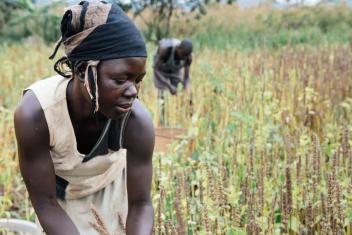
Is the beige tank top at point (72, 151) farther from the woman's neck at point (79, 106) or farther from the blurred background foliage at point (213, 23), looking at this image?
the blurred background foliage at point (213, 23)

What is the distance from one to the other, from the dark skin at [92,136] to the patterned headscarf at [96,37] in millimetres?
21

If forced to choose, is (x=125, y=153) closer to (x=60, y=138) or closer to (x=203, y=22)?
(x=60, y=138)

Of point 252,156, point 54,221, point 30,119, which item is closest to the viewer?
point 30,119

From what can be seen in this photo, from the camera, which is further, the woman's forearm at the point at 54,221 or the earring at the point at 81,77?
the woman's forearm at the point at 54,221

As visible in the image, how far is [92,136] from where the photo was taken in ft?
5.48

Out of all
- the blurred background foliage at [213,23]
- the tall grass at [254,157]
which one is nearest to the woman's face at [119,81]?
the tall grass at [254,157]

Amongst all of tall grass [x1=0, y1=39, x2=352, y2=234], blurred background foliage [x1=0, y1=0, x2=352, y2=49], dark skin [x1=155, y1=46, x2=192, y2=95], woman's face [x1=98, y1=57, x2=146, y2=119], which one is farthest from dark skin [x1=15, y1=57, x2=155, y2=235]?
blurred background foliage [x1=0, y1=0, x2=352, y2=49]

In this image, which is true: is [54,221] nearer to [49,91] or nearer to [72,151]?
[72,151]

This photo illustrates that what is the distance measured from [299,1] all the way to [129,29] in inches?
671

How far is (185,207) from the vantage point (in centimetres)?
213

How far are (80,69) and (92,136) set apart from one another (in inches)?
11.3

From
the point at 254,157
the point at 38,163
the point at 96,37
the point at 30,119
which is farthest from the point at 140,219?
the point at 254,157

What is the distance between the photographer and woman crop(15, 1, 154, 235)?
1.39 meters

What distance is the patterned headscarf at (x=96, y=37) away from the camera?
139 centimetres
